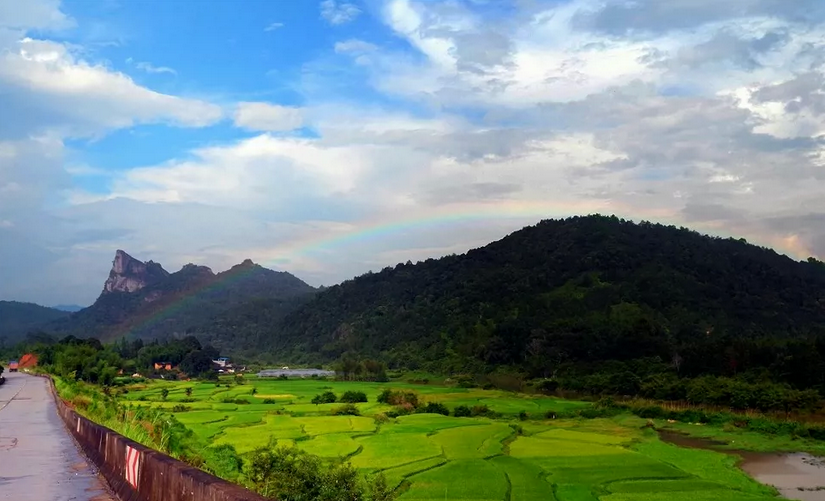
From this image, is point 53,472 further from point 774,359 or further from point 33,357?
point 33,357

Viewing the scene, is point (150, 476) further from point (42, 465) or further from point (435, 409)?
point (435, 409)

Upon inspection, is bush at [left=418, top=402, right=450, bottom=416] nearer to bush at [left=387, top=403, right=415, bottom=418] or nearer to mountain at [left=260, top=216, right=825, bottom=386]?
bush at [left=387, top=403, right=415, bottom=418]

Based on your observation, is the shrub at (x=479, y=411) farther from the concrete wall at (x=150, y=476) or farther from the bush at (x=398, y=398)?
the concrete wall at (x=150, y=476)

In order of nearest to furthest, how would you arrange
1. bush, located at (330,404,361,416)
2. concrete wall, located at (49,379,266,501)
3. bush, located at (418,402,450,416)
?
concrete wall, located at (49,379,266,501)
bush, located at (330,404,361,416)
bush, located at (418,402,450,416)

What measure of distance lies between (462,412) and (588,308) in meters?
46.5

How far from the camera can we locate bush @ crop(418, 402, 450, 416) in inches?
1785

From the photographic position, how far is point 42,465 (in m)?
10.2

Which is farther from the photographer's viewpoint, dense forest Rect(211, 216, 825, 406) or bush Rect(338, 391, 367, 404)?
dense forest Rect(211, 216, 825, 406)

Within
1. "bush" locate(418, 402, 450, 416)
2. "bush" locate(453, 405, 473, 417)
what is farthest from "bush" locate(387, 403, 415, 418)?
"bush" locate(453, 405, 473, 417)

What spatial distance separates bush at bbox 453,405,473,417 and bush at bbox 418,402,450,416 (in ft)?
1.88

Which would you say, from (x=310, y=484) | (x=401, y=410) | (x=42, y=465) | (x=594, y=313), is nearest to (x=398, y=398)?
(x=401, y=410)

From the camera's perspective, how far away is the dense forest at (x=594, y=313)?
2331 inches

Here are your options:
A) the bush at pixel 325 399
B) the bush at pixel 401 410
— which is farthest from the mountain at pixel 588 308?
the bush at pixel 325 399

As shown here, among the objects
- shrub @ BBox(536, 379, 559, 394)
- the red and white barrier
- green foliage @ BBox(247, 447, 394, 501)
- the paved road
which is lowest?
shrub @ BBox(536, 379, 559, 394)
